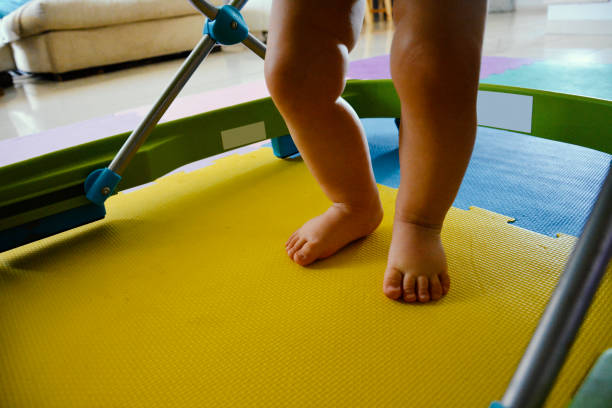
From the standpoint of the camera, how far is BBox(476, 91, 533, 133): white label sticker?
0.88 m

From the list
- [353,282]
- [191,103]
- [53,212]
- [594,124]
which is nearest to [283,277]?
[353,282]

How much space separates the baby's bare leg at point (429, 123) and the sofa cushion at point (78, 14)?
2.77 m

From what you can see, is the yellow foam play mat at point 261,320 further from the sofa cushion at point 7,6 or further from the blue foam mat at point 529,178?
the sofa cushion at point 7,6

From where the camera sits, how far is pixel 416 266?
1.91 ft

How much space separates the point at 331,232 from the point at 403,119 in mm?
184

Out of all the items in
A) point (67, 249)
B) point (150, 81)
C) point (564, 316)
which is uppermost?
point (564, 316)

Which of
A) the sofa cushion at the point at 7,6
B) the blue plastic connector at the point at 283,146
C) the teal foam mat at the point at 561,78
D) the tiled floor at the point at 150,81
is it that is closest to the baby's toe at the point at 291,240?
the blue plastic connector at the point at 283,146

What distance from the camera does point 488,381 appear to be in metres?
0.45

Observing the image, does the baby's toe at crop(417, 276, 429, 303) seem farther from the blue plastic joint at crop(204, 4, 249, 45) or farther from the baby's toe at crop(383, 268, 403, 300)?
the blue plastic joint at crop(204, 4, 249, 45)

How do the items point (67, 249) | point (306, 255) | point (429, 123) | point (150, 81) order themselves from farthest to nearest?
point (150, 81)
point (67, 249)
point (306, 255)
point (429, 123)

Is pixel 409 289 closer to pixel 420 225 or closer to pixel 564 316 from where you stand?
pixel 420 225

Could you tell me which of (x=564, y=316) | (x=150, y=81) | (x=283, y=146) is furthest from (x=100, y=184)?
(x=150, y=81)

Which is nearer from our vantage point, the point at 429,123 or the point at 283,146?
the point at 429,123

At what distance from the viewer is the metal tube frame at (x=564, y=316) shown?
0.23 metres
